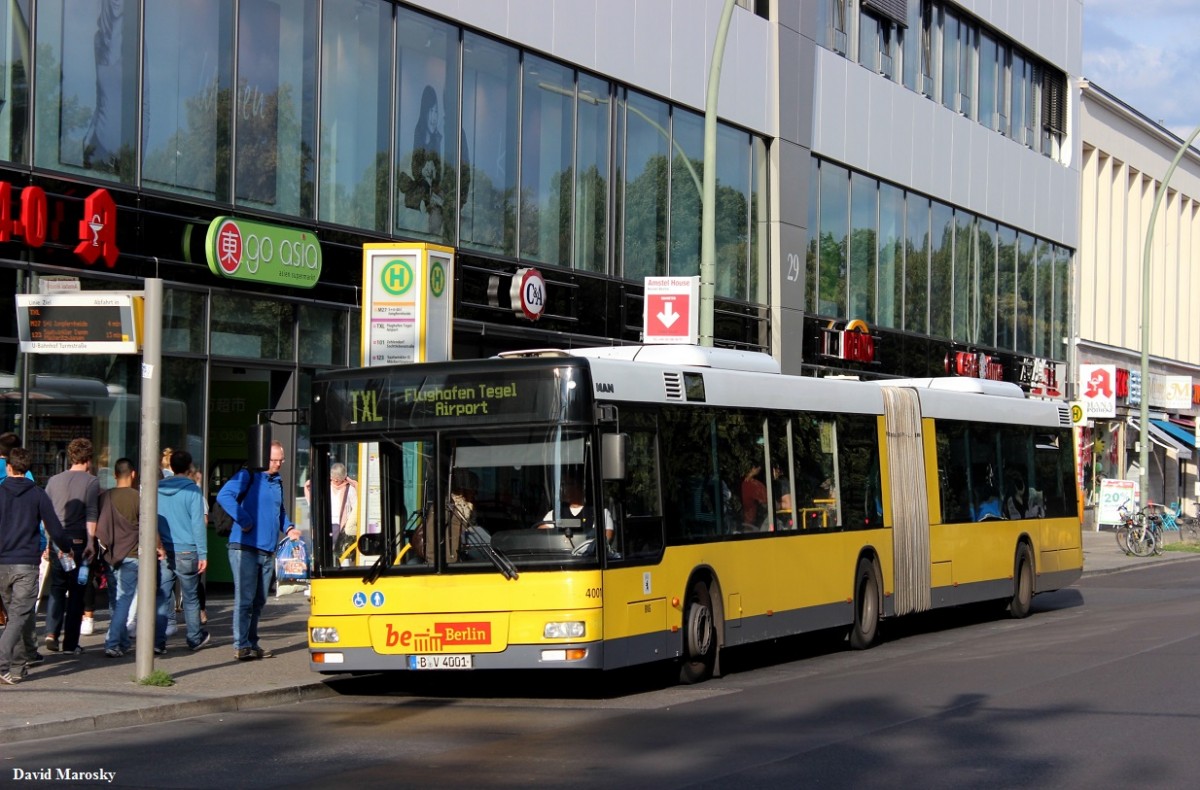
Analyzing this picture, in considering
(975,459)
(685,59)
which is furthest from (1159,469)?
(975,459)

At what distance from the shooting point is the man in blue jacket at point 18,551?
1268 cm

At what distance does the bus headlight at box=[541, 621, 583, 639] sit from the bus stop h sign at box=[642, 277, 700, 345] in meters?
6.94

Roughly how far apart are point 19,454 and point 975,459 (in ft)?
38.1

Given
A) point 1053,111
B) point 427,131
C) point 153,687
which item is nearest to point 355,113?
point 427,131

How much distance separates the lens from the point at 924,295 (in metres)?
39.9

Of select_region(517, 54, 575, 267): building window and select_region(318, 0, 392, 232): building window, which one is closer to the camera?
select_region(318, 0, 392, 232): building window

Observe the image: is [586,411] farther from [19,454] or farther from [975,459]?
[975,459]

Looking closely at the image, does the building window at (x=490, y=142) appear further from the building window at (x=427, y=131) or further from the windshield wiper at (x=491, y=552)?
the windshield wiper at (x=491, y=552)

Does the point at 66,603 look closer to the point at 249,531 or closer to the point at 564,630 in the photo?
the point at 249,531

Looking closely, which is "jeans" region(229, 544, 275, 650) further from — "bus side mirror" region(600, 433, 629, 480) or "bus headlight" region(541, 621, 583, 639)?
"bus side mirror" region(600, 433, 629, 480)

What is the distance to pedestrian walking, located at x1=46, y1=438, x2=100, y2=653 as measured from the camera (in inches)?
577

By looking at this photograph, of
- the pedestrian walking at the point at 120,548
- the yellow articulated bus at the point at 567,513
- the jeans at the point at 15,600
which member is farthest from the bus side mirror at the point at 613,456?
the pedestrian walking at the point at 120,548

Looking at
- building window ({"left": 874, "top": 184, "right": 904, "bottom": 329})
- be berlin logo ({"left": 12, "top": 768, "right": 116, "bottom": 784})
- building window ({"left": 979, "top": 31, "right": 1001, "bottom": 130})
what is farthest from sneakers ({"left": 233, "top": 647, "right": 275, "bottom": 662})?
building window ({"left": 979, "top": 31, "right": 1001, "bottom": 130})

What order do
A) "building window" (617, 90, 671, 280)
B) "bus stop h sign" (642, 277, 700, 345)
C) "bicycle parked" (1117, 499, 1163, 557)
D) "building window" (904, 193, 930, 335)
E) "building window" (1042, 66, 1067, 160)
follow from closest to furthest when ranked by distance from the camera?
"bus stop h sign" (642, 277, 700, 345), "building window" (617, 90, 671, 280), "bicycle parked" (1117, 499, 1163, 557), "building window" (904, 193, 930, 335), "building window" (1042, 66, 1067, 160)
